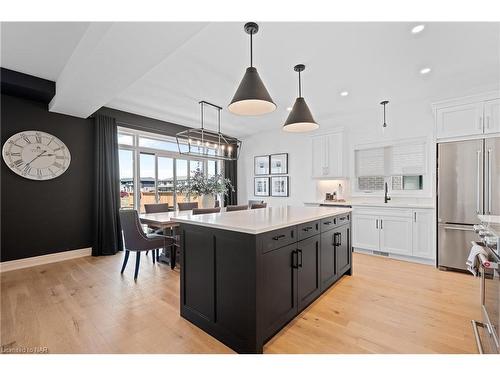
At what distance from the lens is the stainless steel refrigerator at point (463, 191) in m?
3.06

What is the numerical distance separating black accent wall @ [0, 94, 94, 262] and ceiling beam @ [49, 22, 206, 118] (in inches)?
25.3

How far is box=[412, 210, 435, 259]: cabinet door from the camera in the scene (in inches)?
142

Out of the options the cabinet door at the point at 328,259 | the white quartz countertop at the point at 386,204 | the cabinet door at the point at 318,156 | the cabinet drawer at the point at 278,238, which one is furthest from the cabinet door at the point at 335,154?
the cabinet drawer at the point at 278,238

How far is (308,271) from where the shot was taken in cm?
219

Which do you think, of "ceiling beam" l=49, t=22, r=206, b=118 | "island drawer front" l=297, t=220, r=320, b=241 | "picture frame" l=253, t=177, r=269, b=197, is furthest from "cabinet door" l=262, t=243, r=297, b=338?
"picture frame" l=253, t=177, r=269, b=197

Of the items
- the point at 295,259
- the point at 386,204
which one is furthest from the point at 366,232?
the point at 295,259

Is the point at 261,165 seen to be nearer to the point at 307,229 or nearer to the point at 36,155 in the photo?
the point at 307,229

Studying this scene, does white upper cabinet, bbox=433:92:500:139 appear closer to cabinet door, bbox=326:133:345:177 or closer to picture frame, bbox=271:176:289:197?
cabinet door, bbox=326:133:345:177

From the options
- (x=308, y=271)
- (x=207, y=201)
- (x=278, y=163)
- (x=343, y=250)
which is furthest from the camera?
(x=278, y=163)

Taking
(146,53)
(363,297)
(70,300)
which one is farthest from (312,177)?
(70,300)

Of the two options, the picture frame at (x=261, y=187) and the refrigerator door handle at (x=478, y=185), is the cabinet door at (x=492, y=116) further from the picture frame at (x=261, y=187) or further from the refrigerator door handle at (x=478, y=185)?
the picture frame at (x=261, y=187)

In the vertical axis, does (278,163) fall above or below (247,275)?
above

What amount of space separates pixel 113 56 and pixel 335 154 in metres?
4.19

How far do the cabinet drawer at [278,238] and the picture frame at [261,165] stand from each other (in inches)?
176
